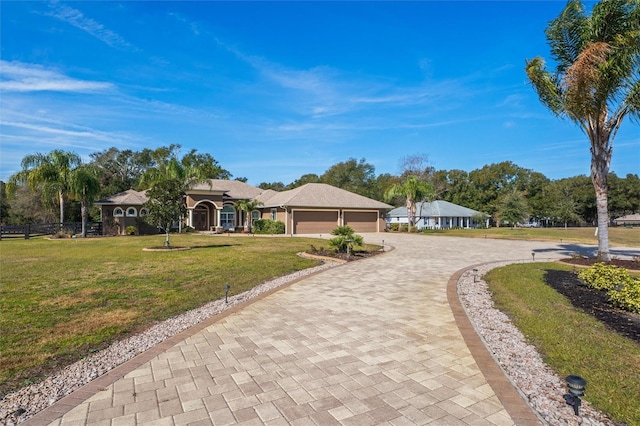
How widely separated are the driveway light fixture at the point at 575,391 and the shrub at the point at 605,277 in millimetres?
4810

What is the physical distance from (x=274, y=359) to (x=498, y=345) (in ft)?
10.00

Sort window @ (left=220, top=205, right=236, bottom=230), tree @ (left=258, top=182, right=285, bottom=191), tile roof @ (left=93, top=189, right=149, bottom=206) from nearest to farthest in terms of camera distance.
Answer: tile roof @ (left=93, top=189, right=149, bottom=206)
window @ (left=220, top=205, right=236, bottom=230)
tree @ (left=258, top=182, right=285, bottom=191)

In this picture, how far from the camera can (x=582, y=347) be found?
4.47m

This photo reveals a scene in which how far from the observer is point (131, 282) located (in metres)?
8.98

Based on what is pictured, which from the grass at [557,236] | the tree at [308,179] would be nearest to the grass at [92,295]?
the grass at [557,236]

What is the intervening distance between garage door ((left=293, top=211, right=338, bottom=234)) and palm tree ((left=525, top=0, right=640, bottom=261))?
2230cm

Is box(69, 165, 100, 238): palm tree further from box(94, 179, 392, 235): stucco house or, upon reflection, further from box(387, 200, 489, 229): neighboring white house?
box(387, 200, 489, 229): neighboring white house

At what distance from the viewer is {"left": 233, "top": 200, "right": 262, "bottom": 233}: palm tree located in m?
31.2

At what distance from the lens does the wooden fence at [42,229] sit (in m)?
25.8

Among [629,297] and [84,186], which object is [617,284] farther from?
[84,186]

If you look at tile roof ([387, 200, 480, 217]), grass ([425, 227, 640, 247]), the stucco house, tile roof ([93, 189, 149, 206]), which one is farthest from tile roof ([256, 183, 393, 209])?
tile roof ([387, 200, 480, 217])

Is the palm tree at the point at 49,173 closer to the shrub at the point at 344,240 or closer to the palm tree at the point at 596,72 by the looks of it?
the shrub at the point at 344,240

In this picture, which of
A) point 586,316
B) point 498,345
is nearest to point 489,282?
point 586,316

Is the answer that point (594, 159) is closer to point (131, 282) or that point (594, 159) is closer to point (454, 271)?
point (454, 271)
